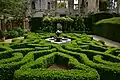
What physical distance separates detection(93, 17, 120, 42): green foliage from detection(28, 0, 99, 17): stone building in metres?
13.5

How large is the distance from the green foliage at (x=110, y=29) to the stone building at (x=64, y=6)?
13527mm

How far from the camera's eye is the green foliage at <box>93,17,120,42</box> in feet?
51.7

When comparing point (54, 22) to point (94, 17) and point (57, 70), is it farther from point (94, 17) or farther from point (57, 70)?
point (57, 70)

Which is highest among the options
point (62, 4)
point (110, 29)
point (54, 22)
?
point (62, 4)

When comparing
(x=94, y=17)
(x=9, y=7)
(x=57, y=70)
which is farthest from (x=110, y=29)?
(x=57, y=70)

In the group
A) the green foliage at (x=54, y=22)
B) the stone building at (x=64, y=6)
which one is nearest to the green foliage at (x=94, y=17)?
the green foliage at (x=54, y=22)

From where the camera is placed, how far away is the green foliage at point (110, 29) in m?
15.8

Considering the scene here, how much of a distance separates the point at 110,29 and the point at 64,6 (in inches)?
806

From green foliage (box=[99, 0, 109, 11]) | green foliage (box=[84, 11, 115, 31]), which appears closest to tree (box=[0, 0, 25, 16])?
green foliage (box=[84, 11, 115, 31])

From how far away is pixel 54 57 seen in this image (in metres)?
8.16

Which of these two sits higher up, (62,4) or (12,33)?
(62,4)

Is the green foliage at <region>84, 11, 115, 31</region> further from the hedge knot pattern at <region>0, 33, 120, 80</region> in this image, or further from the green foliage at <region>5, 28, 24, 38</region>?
the hedge knot pattern at <region>0, 33, 120, 80</region>

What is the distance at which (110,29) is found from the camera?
17203mm

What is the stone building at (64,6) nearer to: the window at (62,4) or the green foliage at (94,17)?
the window at (62,4)
